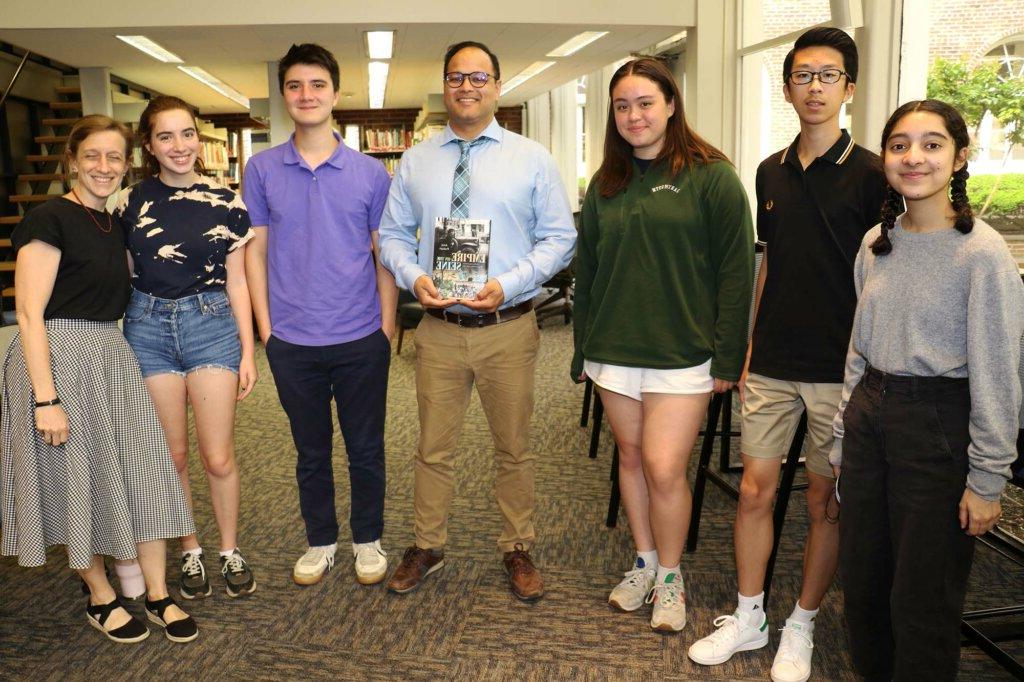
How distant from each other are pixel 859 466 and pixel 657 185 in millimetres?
843

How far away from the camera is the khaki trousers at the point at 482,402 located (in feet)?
7.82

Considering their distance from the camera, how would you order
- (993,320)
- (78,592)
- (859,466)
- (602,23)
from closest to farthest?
1. (993,320)
2. (859,466)
3. (78,592)
4. (602,23)

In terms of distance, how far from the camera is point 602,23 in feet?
21.4

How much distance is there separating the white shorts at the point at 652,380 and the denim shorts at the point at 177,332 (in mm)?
1116

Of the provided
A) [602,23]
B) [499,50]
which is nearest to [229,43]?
[499,50]

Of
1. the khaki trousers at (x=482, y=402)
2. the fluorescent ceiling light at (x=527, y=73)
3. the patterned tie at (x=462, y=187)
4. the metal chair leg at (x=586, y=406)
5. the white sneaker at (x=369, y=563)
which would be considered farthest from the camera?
the fluorescent ceiling light at (x=527, y=73)

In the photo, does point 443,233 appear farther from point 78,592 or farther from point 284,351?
Answer: point 78,592

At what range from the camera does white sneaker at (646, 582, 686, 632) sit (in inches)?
90.4

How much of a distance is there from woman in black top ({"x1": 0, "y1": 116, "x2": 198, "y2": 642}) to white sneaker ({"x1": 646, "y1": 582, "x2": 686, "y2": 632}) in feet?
4.37

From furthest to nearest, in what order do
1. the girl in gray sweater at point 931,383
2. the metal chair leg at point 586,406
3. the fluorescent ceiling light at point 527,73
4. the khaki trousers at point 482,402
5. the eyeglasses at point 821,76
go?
the fluorescent ceiling light at point 527,73, the metal chair leg at point 586,406, the khaki trousers at point 482,402, the eyeglasses at point 821,76, the girl in gray sweater at point 931,383

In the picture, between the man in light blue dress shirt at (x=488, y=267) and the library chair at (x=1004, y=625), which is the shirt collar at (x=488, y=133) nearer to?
the man in light blue dress shirt at (x=488, y=267)

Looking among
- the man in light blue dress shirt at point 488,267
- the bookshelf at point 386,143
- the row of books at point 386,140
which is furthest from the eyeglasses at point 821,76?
the row of books at point 386,140

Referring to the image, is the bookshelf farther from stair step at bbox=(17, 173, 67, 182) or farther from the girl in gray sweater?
the girl in gray sweater

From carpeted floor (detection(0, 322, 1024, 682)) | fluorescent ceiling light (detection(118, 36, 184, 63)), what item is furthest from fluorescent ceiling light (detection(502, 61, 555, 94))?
carpeted floor (detection(0, 322, 1024, 682))
